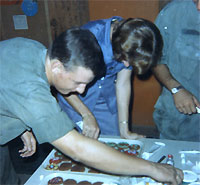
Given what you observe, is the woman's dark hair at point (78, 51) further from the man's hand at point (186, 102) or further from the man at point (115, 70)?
the man's hand at point (186, 102)

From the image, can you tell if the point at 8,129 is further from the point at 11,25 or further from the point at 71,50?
the point at 11,25

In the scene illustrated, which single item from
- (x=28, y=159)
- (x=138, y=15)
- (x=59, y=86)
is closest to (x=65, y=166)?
(x=59, y=86)

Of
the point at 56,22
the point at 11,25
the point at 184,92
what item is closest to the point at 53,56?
the point at 184,92

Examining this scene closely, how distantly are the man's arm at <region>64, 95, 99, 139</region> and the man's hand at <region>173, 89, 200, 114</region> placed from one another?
52cm

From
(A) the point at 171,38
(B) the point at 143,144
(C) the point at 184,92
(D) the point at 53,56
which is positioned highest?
(D) the point at 53,56

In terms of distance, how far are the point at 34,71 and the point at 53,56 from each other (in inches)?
4.3

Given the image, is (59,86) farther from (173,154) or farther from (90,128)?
(173,154)

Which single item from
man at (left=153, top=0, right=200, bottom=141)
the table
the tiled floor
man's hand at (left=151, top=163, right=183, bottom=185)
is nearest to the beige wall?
the tiled floor

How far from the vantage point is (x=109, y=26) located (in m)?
1.40

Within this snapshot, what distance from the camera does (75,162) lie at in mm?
1204

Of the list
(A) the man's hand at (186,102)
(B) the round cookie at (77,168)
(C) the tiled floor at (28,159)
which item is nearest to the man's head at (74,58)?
(B) the round cookie at (77,168)

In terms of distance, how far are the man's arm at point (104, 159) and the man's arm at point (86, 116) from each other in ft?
1.44

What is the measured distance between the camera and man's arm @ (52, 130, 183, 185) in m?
0.91

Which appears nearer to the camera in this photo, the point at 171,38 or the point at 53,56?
the point at 53,56
